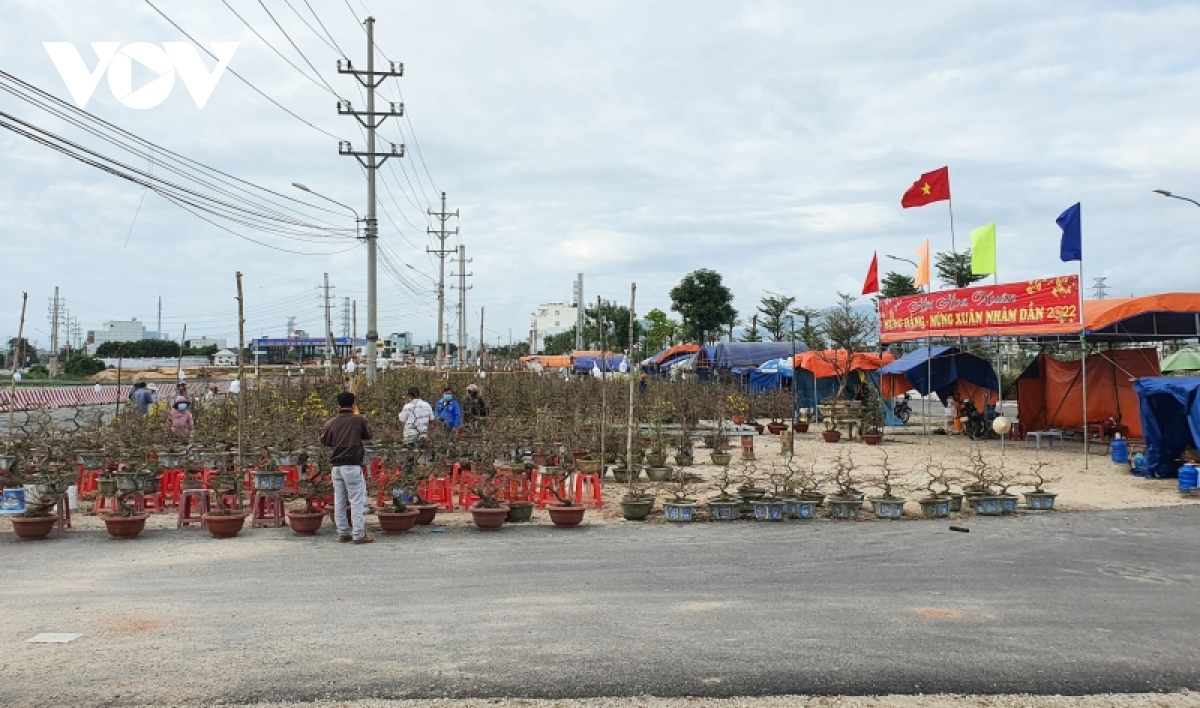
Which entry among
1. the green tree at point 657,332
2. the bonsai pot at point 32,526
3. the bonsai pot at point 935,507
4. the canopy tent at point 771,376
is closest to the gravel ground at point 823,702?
the bonsai pot at point 935,507

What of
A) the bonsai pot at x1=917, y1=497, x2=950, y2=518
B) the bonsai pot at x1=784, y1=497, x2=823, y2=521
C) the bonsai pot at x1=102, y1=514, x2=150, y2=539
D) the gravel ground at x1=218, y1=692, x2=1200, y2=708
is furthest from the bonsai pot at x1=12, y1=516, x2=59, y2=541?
the bonsai pot at x1=917, y1=497, x2=950, y2=518

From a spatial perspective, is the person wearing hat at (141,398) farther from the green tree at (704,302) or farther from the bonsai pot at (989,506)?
the green tree at (704,302)

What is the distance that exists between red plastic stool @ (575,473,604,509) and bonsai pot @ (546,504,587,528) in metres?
1.17

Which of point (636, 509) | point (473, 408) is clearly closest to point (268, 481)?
point (636, 509)

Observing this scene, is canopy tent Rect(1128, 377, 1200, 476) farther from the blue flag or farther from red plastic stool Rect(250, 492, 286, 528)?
red plastic stool Rect(250, 492, 286, 528)

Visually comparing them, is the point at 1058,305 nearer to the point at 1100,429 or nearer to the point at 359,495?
the point at 1100,429

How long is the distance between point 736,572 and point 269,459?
6.43 meters

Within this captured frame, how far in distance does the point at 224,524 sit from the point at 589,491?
5189 mm

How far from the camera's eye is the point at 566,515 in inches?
406

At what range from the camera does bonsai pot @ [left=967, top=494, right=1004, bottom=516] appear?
11.3 meters

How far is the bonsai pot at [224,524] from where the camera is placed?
31.6 feet

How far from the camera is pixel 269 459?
448 inches

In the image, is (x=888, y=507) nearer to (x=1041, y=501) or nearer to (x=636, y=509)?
(x=1041, y=501)

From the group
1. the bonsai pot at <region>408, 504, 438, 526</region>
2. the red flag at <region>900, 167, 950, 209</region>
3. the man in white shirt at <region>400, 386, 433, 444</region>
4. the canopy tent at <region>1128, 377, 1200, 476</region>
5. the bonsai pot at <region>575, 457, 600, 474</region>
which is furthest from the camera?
the red flag at <region>900, 167, 950, 209</region>
